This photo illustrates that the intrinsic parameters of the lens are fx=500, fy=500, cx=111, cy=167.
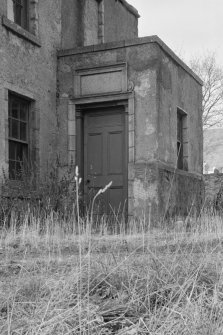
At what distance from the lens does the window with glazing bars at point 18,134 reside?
10.1 meters

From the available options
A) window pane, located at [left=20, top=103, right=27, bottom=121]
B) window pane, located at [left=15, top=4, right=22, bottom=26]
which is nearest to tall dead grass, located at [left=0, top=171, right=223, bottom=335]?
window pane, located at [left=20, top=103, right=27, bottom=121]

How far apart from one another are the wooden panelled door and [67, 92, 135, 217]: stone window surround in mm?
299

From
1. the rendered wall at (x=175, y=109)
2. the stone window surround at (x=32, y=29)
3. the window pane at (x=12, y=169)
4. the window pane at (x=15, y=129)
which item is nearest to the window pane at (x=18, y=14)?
the stone window surround at (x=32, y=29)

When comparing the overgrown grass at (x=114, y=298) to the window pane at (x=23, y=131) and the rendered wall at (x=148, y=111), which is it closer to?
the rendered wall at (x=148, y=111)

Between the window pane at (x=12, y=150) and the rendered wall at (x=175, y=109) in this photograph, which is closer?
the window pane at (x=12, y=150)

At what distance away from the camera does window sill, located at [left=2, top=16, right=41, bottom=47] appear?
9.74 m

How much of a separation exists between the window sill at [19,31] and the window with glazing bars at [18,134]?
124 cm

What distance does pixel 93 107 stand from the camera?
37.0ft

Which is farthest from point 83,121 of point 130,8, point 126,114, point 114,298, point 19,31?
point 114,298

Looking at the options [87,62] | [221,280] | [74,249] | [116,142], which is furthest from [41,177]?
[221,280]

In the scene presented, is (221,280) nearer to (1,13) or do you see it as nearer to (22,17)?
(1,13)

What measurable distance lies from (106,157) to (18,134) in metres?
2.08

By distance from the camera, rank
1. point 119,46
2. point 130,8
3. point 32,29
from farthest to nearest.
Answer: point 130,8
point 119,46
point 32,29

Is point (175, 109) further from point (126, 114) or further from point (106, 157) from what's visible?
point (106, 157)
